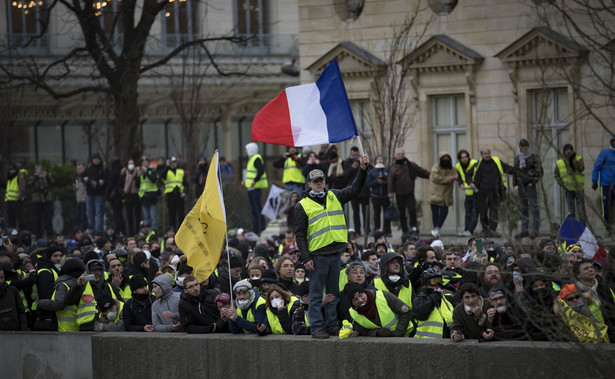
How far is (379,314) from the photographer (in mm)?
12984

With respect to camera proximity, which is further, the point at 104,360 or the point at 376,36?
the point at 376,36

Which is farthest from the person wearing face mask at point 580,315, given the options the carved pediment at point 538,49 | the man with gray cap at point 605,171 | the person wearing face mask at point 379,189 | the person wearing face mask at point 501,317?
the carved pediment at point 538,49

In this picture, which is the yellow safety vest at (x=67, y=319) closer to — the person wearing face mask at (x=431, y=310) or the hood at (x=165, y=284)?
the hood at (x=165, y=284)

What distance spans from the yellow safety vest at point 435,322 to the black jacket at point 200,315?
2418 mm

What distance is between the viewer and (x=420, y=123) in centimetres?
2855

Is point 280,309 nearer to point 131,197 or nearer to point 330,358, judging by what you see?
point 330,358

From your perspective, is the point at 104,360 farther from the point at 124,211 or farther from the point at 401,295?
the point at 124,211

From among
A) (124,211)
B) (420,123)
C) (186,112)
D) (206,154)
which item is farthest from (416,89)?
(206,154)

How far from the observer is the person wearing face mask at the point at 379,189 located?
2395 cm

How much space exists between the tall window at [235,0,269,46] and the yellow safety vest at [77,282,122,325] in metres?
36.5

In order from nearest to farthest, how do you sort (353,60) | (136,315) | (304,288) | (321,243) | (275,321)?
(321,243)
(275,321)
(304,288)
(136,315)
(353,60)

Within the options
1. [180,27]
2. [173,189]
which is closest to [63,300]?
[173,189]

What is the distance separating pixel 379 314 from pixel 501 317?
1360 mm

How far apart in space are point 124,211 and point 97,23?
4627 millimetres
